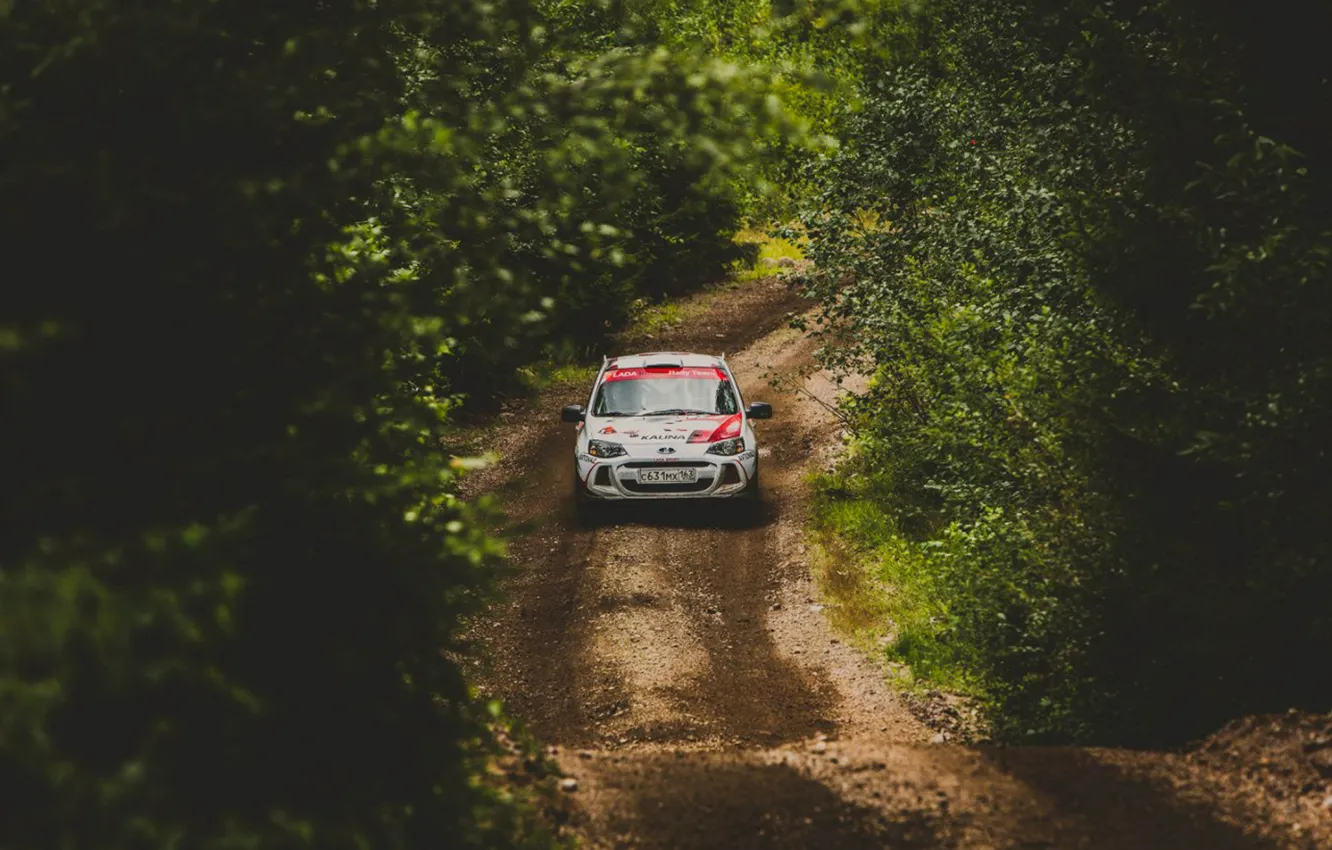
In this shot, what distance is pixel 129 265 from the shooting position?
4.01 m

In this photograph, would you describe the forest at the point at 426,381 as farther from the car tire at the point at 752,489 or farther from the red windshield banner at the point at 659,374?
the red windshield banner at the point at 659,374

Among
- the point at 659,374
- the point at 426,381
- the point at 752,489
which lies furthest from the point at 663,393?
the point at 426,381

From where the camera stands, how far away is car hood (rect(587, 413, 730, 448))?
14711 mm

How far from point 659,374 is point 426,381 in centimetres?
739

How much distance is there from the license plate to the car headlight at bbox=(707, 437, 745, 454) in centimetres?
35

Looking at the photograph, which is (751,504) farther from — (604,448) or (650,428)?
(604,448)

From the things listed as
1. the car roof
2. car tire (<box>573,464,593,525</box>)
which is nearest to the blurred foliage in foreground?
car tire (<box>573,464,593,525</box>)

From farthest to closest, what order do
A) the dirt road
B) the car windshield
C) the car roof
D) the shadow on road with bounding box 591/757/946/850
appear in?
the car roof → the car windshield → the dirt road → the shadow on road with bounding box 591/757/946/850

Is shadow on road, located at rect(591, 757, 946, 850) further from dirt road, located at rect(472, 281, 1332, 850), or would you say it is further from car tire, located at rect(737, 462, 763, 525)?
car tire, located at rect(737, 462, 763, 525)

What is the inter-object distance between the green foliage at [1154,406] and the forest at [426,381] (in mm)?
28

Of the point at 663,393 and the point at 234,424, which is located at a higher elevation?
the point at 234,424

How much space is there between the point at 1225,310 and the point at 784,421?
15.5 meters

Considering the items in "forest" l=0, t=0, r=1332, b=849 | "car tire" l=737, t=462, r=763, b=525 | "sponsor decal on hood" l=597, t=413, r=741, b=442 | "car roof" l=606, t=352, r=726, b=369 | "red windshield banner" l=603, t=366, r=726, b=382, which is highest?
"forest" l=0, t=0, r=1332, b=849

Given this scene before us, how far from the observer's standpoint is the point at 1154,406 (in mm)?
7164
